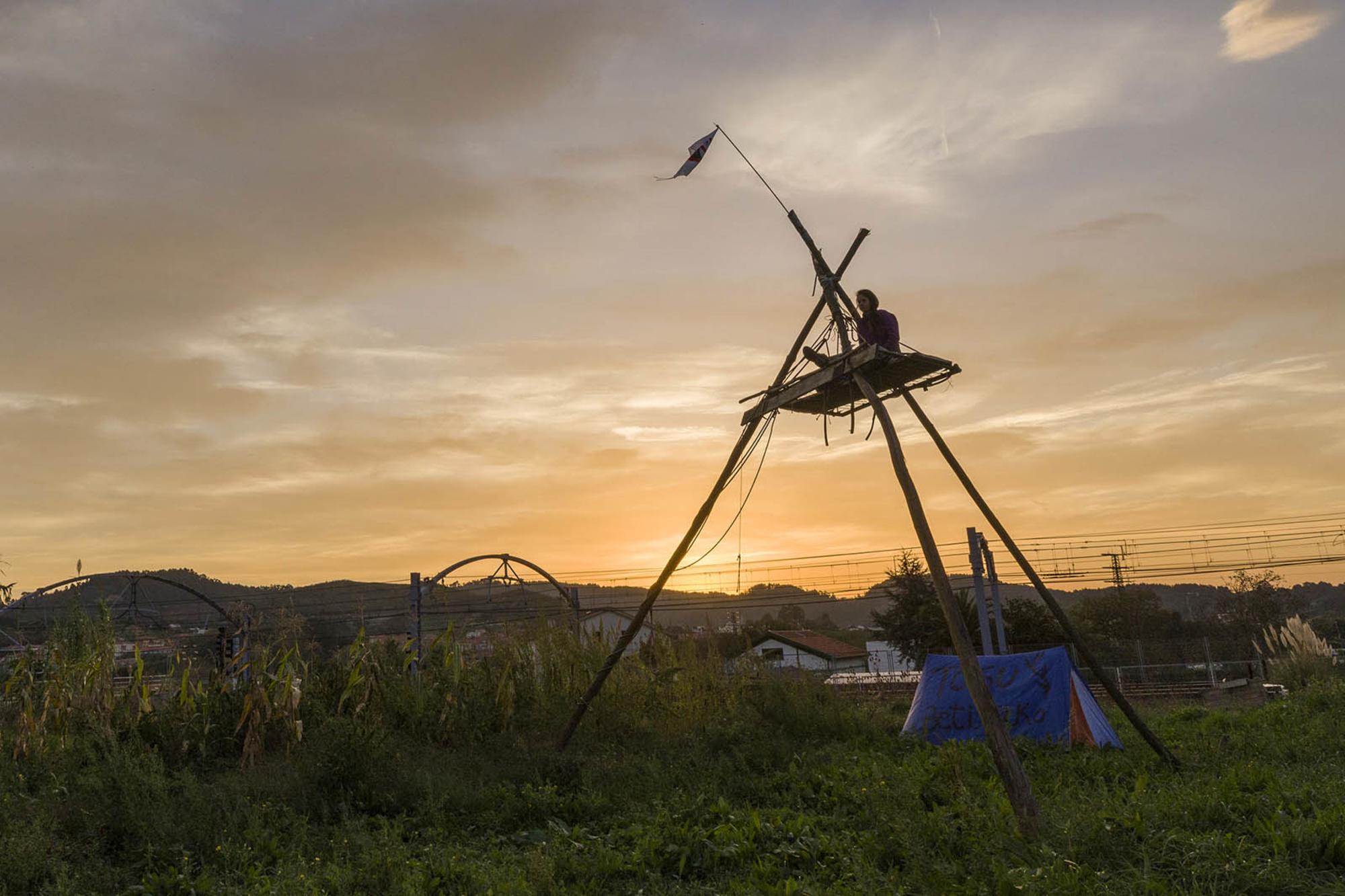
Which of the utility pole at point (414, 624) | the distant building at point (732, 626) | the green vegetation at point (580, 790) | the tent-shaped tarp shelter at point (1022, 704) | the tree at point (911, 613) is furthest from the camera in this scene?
the tree at point (911, 613)

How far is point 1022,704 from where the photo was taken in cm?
1379

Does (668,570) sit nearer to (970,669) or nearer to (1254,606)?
(970,669)

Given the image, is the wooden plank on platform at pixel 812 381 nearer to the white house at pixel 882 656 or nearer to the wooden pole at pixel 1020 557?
the wooden pole at pixel 1020 557

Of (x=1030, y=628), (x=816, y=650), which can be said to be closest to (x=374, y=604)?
(x=1030, y=628)

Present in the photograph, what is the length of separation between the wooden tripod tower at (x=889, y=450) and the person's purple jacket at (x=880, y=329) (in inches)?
6.8

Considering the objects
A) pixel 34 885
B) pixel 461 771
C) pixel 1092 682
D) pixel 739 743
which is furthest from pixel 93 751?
pixel 1092 682

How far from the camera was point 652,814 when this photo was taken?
9.34 metres

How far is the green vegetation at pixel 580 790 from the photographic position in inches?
276

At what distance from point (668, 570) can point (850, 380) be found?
3.39 m

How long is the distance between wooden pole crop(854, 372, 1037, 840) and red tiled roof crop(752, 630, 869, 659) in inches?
2034

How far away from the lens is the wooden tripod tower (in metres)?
8.19

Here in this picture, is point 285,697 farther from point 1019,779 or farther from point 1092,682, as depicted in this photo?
point 1092,682

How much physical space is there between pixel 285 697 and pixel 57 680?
108 inches

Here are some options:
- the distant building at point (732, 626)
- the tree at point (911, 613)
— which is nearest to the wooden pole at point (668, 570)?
the distant building at point (732, 626)
